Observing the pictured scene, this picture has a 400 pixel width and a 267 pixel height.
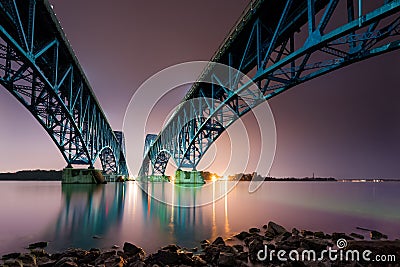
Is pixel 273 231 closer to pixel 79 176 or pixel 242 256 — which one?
pixel 242 256

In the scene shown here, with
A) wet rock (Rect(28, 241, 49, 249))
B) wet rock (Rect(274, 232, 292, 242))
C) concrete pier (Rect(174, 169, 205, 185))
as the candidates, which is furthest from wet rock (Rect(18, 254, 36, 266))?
concrete pier (Rect(174, 169, 205, 185))

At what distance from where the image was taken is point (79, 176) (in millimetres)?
39250

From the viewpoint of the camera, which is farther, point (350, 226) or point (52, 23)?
point (52, 23)

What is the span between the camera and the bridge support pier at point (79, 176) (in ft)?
124

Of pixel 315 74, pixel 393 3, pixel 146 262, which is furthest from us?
pixel 315 74

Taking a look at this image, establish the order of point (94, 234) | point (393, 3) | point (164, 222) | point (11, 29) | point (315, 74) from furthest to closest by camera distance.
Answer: point (11, 29) → point (315, 74) → point (164, 222) → point (94, 234) → point (393, 3)

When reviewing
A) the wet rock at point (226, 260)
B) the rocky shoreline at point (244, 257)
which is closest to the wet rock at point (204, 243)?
the rocky shoreline at point (244, 257)

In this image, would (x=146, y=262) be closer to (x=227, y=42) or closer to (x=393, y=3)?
(x=393, y=3)

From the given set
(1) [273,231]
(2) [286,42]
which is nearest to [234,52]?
(2) [286,42]

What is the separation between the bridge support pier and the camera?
1486 inches

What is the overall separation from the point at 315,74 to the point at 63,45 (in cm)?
1981

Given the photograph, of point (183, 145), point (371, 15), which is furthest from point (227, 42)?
point (183, 145)

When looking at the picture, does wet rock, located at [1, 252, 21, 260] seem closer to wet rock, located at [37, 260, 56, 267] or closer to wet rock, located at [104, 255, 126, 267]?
wet rock, located at [37, 260, 56, 267]

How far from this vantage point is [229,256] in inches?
194
